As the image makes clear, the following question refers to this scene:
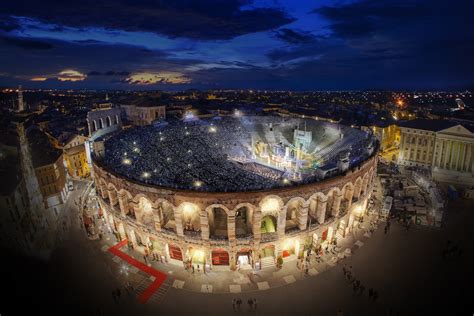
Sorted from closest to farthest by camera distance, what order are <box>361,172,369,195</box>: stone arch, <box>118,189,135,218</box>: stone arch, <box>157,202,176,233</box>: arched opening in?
<box>157,202,176,233</box>: arched opening < <box>118,189,135,218</box>: stone arch < <box>361,172,369,195</box>: stone arch

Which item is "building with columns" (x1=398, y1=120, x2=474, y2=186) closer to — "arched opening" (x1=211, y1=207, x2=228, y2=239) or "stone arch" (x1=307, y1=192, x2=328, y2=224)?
"stone arch" (x1=307, y1=192, x2=328, y2=224)

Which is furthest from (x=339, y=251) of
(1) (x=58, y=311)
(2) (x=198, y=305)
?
(1) (x=58, y=311)

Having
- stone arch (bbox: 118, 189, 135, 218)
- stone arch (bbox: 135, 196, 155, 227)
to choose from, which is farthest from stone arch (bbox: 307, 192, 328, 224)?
stone arch (bbox: 118, 189, 135, 218)

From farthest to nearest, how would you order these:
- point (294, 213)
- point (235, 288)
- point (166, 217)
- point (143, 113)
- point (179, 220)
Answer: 1. point (143, 113)
2. point (294, 213)
3. point (166, 217)
4. point (179, 220)
5. point (235, 288)

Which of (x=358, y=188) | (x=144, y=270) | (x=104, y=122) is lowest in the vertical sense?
(x=144, y=270)

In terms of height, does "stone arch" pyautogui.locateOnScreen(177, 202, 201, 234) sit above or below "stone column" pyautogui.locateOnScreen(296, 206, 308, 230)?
below

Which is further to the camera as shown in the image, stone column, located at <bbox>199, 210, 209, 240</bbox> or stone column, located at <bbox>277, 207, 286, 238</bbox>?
stone column, located at <bbox>277, 207, 286, 238</bbox>

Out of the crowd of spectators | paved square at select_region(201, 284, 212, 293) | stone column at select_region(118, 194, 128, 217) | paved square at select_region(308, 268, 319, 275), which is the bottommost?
paved square at select_region(201, 284, 212, 293)

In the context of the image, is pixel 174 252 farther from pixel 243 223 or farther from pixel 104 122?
pixel 104 122

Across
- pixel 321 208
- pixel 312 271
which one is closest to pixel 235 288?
pixel 312 271
